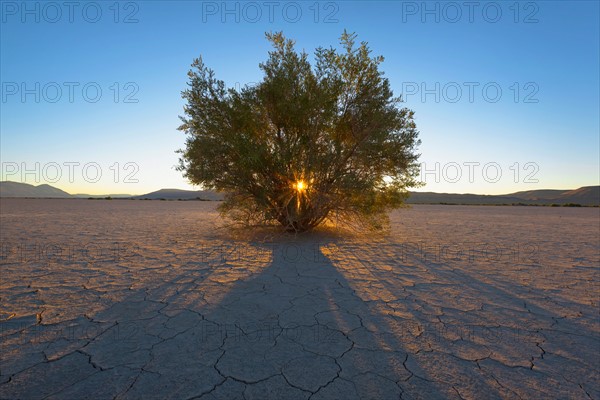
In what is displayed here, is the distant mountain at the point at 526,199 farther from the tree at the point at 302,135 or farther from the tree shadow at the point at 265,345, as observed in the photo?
the tree shadow at the point at 265,345

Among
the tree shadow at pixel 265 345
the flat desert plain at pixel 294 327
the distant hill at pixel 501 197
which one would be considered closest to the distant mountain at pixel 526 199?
the distant hill at pixel 501 197

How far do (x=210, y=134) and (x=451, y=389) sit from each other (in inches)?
298

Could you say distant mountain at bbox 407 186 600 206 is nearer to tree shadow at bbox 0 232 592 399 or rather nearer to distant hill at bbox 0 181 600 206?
distant hill at bbox 0 181 600 206

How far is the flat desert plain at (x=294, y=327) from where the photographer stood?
2041mm

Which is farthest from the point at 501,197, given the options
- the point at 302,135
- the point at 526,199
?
the point at 302,135

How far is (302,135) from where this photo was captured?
25.8ft

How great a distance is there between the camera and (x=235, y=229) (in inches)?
372

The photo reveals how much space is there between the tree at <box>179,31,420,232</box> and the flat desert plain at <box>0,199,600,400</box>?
2637 mm

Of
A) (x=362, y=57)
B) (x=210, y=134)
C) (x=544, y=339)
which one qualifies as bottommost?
(x=544, y=339)

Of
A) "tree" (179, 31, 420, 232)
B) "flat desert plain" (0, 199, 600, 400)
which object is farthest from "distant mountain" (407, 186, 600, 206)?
"flat desert plain" (0, 199, 600, 400)

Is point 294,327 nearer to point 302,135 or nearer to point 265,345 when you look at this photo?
point 265,345

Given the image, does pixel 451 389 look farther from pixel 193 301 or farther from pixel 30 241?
pixel 30 241

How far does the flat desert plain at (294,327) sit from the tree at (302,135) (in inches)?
104

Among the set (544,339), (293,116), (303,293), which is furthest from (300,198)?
(544,339)
